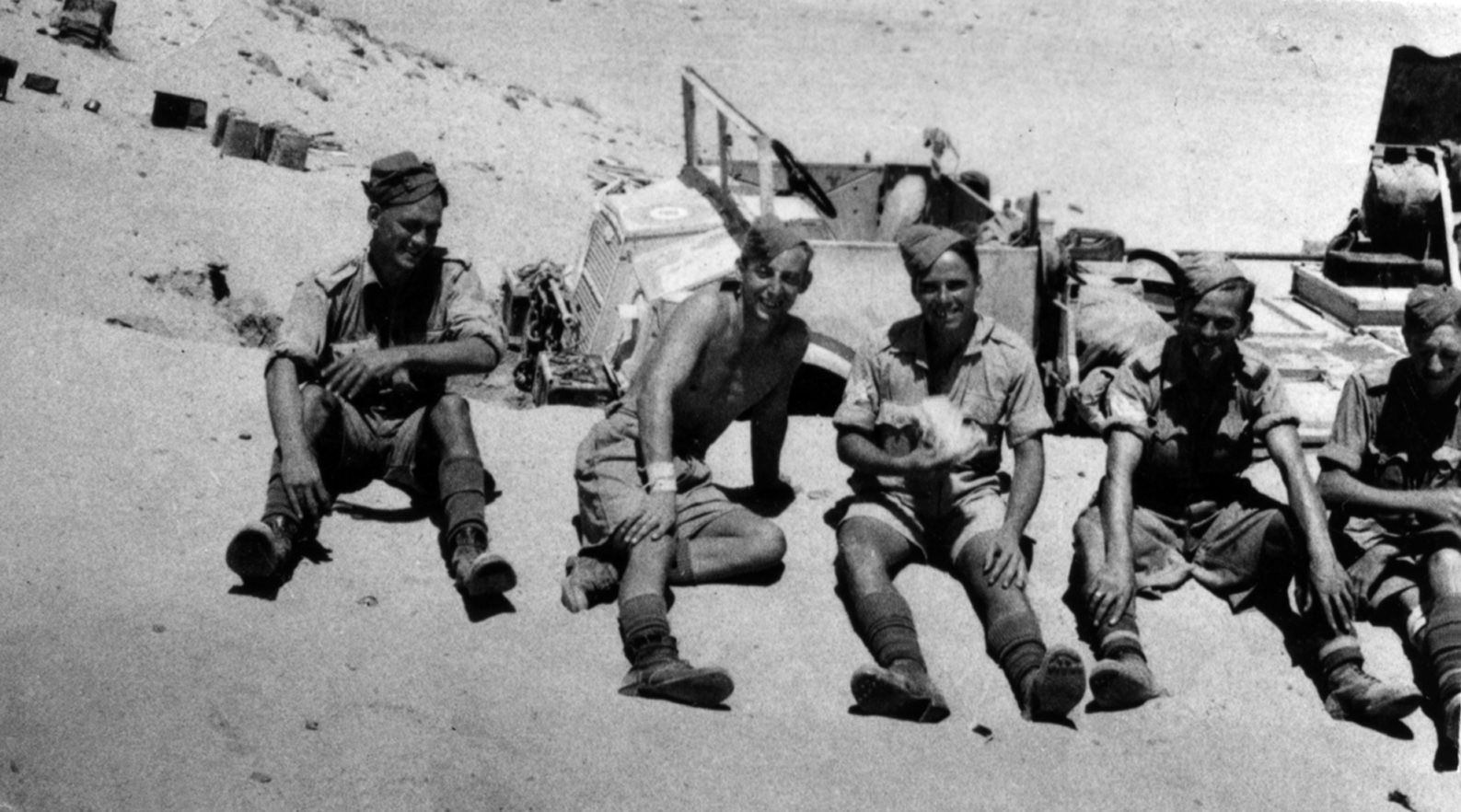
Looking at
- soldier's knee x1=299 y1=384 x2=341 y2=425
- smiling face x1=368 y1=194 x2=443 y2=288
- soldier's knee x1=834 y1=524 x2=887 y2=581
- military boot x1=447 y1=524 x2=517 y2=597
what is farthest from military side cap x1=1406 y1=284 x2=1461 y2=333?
soldier's knee x1=299 y1=384 x2=341 y2=425

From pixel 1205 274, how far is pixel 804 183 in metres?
3.50

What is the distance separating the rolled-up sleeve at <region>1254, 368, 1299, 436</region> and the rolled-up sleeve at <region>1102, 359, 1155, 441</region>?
0.38 meters

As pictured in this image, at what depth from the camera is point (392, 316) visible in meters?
5.74

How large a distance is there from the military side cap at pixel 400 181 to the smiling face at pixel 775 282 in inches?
48.5

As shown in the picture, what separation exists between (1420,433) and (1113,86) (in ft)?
49.3

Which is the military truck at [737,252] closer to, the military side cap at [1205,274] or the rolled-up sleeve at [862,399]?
the rolled-up sleeve at [862,399]

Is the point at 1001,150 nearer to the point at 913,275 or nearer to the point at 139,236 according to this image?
the point at 139,236

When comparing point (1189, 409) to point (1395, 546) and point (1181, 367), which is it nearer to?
point (1181, 367)

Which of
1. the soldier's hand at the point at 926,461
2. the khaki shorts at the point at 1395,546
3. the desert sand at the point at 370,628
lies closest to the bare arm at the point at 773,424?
the desert sand at the point at 370,628

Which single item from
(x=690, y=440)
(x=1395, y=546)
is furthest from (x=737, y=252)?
(x=1395, y=546)

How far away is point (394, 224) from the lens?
551 cm

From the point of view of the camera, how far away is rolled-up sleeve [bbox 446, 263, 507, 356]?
5652 millimetres

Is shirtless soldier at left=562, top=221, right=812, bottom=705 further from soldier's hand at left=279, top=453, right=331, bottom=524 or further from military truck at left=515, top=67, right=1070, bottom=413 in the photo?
military truck at left=515, top=67, right=1070, bottom=413

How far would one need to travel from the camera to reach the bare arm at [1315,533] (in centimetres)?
506
